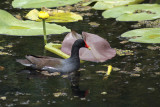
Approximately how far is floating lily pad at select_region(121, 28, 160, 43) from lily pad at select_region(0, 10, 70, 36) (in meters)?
1.28

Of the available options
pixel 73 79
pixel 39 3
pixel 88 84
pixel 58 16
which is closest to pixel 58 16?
pixel 58 16

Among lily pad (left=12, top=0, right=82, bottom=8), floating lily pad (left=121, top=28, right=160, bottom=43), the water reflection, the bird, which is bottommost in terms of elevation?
the water reflection

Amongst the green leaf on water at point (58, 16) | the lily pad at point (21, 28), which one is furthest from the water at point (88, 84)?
the green leaf on water at point (58, 16)

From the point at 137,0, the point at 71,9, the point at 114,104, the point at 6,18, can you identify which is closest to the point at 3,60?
the point at 6,18

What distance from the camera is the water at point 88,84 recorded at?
5453 mm

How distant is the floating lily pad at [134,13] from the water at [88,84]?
1.41 m

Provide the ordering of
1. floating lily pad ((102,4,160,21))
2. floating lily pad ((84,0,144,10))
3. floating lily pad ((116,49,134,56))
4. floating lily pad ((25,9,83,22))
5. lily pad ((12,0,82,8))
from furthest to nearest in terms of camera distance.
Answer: floating lily pad ((84,0,144,10)) < lily pad ((12,0,82,8)) < floating lily pad ((25,9,83,22)) < floating lily pad ((102,4,160,21)) < floating lily pad ((116,49,134,56))

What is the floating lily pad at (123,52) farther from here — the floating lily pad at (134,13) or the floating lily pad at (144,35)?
the floating lily pad at (134,13)

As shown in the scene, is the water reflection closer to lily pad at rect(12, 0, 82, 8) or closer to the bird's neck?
the bird's neck

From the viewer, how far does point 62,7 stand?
423 inches

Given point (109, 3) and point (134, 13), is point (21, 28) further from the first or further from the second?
point (109, 3)

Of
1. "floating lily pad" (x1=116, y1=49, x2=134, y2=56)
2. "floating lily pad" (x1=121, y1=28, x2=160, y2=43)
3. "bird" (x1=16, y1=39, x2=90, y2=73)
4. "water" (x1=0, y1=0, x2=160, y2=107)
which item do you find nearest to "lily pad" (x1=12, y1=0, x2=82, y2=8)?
"water" (x1=0, y1=0, x2=160, y2=107)

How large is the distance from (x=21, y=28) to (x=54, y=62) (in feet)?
6.39

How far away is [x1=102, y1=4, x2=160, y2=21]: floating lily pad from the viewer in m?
9.18
